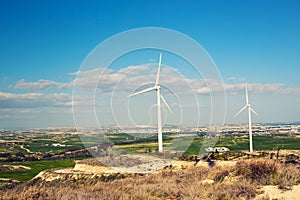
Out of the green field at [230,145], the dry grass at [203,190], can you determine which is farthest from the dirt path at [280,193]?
the green field at [230,145]

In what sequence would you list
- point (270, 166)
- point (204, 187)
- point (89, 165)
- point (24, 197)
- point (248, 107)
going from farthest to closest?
1. point (248, 107)
2. point (89, 165)
3. point (270, 166)
4. point (204, 187)
5. point (24, 197)

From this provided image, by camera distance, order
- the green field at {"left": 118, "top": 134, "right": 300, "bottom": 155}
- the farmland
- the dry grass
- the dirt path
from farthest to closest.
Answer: the green field at {"left": 118, "top": 134, "right": 300, "bottom": 155} < the farmland < the dry grass < the dirt path

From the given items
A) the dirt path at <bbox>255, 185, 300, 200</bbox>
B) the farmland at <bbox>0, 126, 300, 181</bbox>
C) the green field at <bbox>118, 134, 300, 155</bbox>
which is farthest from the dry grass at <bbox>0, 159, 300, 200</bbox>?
the green field at <bbox>118, 134, 300, 155</bbox>

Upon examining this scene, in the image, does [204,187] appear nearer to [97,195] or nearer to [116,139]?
[97,195]

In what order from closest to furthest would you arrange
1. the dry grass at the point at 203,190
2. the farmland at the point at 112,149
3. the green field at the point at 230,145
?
the dry grass at the point at 203,190, the farmland at the point at 112,149, the green field at the point at 230,145

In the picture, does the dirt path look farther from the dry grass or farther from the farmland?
A: the farmland

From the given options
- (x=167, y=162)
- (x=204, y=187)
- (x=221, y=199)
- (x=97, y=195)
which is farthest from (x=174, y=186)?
(x=167, y=162)

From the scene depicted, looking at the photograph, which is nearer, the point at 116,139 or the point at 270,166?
the point at 270,166

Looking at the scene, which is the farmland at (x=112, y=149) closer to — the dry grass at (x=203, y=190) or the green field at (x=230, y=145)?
the green field at (x=230, y=145)

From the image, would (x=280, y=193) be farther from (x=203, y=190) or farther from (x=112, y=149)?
(x=112, y=149)

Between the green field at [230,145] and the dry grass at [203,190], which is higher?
the dry grass at [203,190]

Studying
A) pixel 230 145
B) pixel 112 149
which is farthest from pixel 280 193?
pixel 230 145
